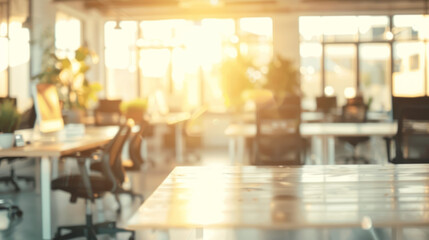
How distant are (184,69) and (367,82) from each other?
16.5ft

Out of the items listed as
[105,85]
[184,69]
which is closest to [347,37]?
[184,69]

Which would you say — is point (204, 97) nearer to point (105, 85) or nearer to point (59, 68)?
point (105, 85)

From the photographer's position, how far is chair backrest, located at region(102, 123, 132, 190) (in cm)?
387

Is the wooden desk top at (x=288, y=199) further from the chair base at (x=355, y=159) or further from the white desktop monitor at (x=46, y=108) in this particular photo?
the chair base at (x=355, y=159)

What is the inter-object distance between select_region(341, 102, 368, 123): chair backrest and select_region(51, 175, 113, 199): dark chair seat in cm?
504

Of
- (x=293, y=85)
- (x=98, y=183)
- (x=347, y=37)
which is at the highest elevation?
(x=347, y=37)

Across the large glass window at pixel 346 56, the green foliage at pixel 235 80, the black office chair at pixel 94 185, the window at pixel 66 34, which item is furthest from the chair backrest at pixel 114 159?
the large glass window at pixel 346 56

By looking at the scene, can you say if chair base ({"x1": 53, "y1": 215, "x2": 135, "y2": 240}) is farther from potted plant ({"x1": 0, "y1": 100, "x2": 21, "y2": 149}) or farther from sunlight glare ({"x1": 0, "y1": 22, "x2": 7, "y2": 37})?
sunlight glare ({"x1": 0, "y1": 22, "x2": 7, "y2": 37})

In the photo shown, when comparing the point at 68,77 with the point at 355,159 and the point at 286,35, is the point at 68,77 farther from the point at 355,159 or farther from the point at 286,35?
the point at 286,35

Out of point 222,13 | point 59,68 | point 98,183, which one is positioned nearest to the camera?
point 98,183

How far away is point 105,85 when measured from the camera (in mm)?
13703

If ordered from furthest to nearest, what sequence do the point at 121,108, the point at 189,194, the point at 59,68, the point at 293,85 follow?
the point at 121,108 < the point at 59,68 < the point at 293,85 < the point at 189,194

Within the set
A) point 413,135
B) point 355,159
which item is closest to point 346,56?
point 355,159

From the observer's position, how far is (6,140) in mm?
4031
